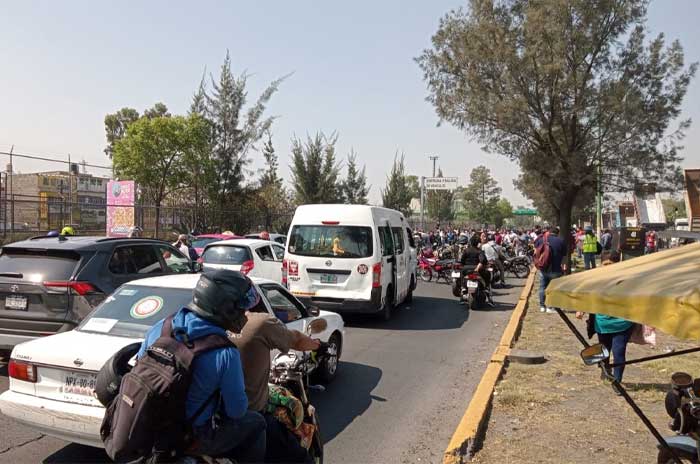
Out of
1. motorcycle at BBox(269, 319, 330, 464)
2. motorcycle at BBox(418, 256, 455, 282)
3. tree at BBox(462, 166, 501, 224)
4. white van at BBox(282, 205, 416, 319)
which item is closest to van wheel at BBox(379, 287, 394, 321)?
white van at BBox(282, 205, 416, 319)

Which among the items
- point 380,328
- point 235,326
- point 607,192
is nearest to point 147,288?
point 235,326

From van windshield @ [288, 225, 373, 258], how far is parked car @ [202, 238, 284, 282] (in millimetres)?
1470

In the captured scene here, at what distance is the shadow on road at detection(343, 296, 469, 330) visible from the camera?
1120 cm

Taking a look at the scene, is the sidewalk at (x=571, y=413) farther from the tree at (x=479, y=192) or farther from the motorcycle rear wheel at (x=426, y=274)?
the tree at (x=479, y=192)

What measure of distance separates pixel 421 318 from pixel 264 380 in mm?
9204

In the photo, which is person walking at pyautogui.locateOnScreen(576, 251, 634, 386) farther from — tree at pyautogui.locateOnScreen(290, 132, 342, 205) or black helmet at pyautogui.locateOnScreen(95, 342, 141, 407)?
tree at pyautogui.locateOnScreen(290, 132, 342, 205)

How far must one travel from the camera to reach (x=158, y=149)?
24375 mm

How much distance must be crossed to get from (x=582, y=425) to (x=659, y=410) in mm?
1078

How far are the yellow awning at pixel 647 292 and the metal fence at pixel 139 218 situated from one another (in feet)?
55.9

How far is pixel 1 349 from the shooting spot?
608cm

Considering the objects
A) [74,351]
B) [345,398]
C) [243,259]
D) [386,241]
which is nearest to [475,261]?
[386,241]

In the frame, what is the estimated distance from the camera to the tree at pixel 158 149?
79.2 feet

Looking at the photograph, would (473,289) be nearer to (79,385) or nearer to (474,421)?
(474,421)

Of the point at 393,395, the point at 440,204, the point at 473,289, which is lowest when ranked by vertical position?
the point at 393,395
